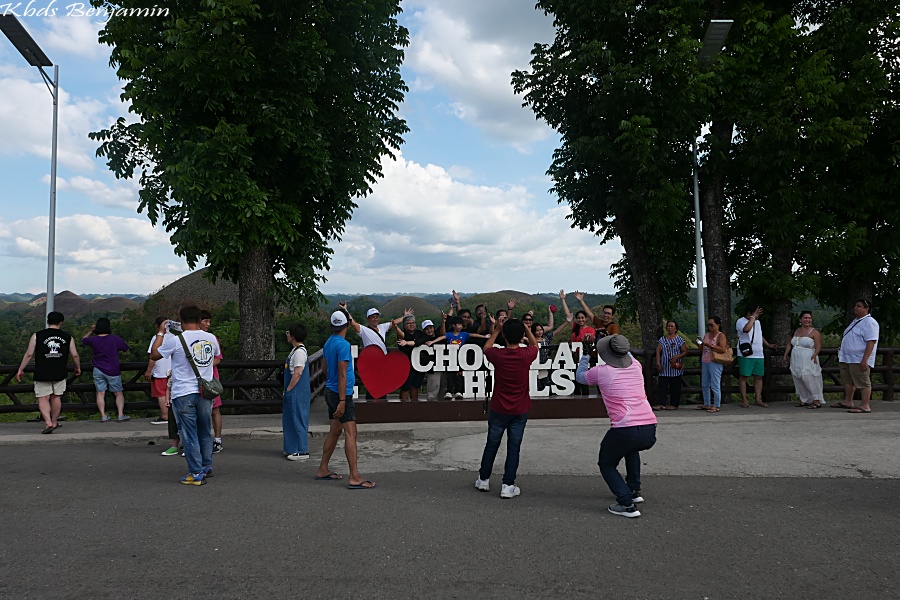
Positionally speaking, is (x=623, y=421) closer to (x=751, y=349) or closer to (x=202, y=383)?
(x=202, y=383)

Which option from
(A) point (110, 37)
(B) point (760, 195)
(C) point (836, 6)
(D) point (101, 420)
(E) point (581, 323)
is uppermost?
(C) point (836, 6)

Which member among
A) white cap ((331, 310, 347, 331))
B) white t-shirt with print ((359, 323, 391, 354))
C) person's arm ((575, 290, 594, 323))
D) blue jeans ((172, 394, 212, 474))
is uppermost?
person's arm ((575, 290, 594, 323))

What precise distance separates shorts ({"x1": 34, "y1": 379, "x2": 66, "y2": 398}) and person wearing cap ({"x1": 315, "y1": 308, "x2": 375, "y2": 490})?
6255 millimetres

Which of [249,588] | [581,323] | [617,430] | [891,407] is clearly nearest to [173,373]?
[249,588]

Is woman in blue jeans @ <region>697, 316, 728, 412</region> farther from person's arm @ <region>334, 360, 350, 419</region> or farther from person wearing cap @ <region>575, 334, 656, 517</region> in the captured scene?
person's arm @ <region>334, 360, 350, 419</region>

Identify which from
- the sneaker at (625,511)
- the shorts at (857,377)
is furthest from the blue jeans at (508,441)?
the shorts at (857,377)

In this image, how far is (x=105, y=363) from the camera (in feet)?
38.5

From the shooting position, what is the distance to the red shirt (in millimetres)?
6602

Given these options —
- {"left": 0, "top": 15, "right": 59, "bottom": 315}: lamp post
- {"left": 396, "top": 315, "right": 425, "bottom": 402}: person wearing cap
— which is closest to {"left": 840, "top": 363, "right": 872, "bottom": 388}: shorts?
{"left": 396, "top": 315, "right": 425, "bottom": 402}: person wearing cap

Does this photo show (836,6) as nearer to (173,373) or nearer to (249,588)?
(173,373)

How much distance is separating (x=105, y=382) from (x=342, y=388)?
23.8ft

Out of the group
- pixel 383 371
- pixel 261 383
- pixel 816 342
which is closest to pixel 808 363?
pixel 816 342

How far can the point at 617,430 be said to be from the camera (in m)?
5.93

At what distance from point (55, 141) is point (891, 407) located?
17.4 meters
